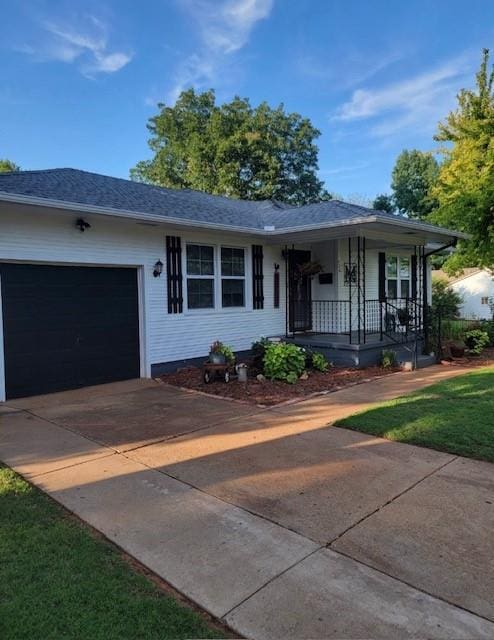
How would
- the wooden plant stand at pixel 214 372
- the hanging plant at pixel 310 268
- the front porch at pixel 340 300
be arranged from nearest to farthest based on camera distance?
1. the wooden plant stand at pixel 214 372
2. the front porch at pixel 340 300
3. the hanging plant at pixel 310 268

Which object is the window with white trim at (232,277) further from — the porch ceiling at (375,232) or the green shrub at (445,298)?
the green shrub at (445,298)

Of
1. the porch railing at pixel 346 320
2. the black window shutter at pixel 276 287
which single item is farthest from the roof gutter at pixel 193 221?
the porch railing at pixel 346 320

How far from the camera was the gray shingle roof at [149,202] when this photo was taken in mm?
7453

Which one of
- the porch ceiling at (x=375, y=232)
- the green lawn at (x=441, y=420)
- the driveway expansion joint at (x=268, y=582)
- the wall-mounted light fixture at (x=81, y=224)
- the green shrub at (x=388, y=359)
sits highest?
the porch ceiling at (x=375, y=232)

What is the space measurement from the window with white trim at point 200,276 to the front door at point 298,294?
240cm

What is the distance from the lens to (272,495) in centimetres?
365

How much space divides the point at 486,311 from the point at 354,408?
2520cm

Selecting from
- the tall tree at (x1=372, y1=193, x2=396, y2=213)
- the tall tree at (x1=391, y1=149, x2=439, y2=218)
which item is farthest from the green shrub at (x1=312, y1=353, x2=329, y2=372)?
the tall tree at (x1=372, y1=193, x2=396, y2=213)

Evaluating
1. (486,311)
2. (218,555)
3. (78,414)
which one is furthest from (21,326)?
(486,311)

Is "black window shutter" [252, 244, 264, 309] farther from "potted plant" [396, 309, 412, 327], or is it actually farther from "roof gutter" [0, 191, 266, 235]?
"potted plant" [396, 309, 412, 327]

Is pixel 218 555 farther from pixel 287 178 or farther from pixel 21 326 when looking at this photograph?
pixel 287 178

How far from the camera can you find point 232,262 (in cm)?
1023

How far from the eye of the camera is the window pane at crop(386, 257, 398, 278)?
13.5 metres

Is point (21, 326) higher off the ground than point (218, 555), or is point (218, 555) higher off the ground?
point (21, 326)
